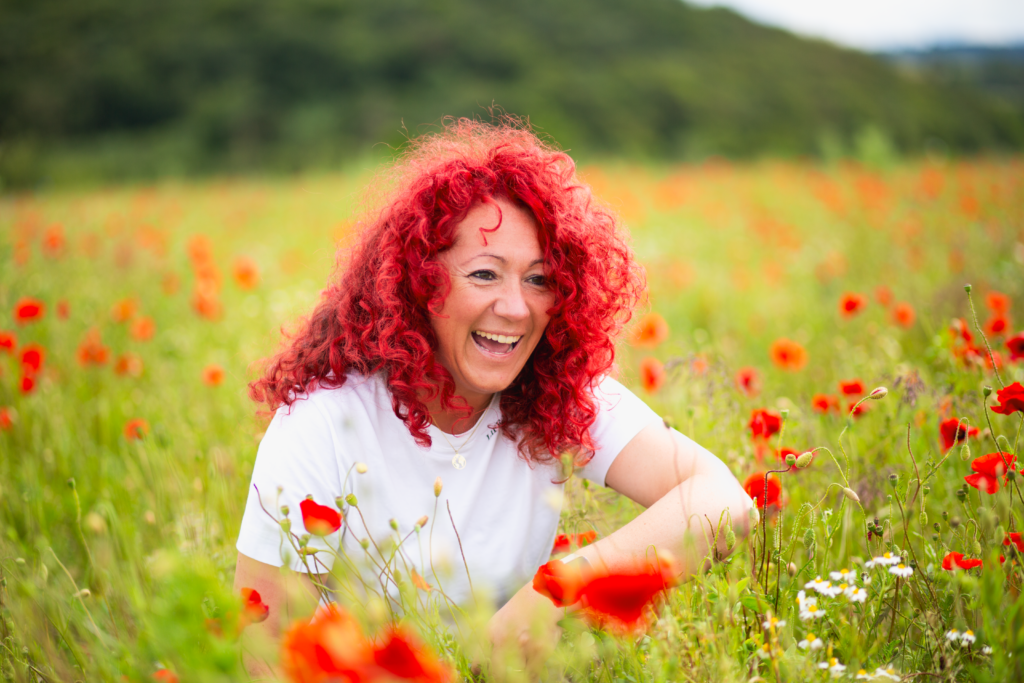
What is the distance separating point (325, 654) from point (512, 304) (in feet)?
3.00

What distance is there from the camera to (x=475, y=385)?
1.48 meters

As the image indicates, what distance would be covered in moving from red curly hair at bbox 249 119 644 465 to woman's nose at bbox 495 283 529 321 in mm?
98

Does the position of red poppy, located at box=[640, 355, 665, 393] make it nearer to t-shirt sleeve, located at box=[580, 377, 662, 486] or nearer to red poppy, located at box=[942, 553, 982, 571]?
t-shirt sleeve, located at box=[580, 377, 662, 486]

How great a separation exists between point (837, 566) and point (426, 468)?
3.42 feet

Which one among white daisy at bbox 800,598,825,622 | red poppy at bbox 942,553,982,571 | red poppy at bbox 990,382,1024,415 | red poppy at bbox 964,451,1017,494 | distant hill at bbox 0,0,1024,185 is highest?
distant hill at bbox 0,0,1024,185

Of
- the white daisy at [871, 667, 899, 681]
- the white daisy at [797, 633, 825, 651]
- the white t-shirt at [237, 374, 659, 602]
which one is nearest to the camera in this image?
the white daisy at [871, 667, 899, 681]

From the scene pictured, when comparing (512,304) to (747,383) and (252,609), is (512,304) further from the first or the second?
(747,383)

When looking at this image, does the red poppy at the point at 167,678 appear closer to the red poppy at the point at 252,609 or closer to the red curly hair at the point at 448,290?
the red poppy at the point at 252,609

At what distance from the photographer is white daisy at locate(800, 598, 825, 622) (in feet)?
3.45

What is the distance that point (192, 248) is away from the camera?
3.46m

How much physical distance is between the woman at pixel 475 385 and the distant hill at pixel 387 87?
1662 centimetres

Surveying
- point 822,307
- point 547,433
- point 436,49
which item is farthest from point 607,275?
point 436,49

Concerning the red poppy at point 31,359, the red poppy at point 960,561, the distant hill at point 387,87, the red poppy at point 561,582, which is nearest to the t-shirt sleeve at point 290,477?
the red poppy at point 561,582

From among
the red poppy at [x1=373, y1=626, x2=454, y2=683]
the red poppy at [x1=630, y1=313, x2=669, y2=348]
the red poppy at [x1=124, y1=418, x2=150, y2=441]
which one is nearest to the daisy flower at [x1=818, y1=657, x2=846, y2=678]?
the red poppy at [x1=373, y1=626, x2=454, y2=683]
